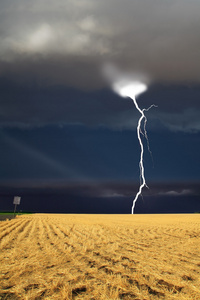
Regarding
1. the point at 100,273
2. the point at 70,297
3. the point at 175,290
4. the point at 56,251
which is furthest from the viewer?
the point at 56,251

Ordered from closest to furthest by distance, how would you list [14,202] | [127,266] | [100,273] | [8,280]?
[8,280], [100,273], [127,266], [14,202]

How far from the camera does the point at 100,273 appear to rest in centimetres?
605

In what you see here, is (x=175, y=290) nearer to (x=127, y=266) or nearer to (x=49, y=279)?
(x=127, y=266)

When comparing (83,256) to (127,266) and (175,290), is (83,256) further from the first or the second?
(175,290)

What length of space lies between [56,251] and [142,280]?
463 cm

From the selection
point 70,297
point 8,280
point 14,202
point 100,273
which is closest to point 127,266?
point 100,273

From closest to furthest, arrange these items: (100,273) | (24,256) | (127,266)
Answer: (100,273)
(127,266)
(24,256)

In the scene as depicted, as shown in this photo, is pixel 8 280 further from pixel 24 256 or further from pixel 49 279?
pixel 24 256

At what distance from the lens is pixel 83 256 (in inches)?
320

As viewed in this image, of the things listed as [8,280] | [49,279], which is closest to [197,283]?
[49,279]

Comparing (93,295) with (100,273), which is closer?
(93,295)

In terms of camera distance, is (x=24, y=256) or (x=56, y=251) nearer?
(x=24, y=256)

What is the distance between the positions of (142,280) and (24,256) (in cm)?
497

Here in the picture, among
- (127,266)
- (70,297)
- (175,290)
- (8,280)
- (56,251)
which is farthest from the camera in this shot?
(56,251)
